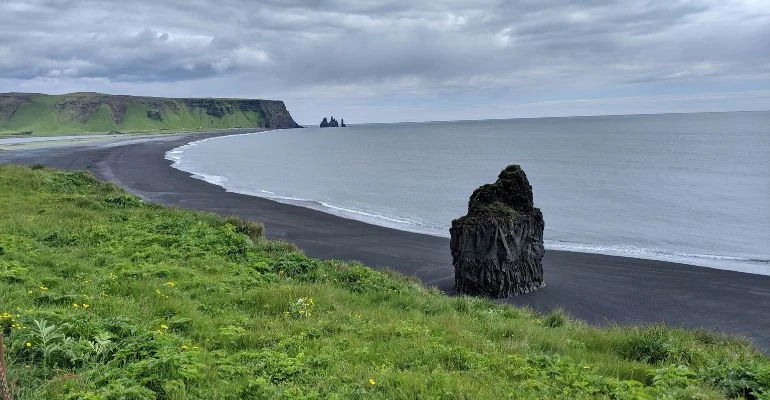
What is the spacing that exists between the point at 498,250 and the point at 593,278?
5.73 metres

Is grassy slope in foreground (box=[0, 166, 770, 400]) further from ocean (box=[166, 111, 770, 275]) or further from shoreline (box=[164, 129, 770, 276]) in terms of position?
ocean (box=[166, 111, 770, 275])

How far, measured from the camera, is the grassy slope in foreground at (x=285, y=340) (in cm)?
656

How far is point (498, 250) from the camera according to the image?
20688mm

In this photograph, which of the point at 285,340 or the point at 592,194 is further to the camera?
the point at 592,194

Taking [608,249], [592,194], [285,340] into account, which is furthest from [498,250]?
[592,194]

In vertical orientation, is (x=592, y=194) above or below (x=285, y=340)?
above

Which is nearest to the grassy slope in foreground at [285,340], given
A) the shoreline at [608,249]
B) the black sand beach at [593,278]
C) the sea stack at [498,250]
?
the sea stack at [498,250]

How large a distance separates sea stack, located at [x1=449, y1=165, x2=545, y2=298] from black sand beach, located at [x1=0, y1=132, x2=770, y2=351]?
73 centimetres

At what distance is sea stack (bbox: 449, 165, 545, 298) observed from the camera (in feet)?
67.4

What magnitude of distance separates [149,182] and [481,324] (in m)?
48.5

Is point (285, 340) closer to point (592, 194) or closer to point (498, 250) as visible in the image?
point (498, 250)

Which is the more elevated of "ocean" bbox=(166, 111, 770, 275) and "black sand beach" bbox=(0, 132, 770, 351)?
"ocean" bbox=(166, 111, 770, 275)

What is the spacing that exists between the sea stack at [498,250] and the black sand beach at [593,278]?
73 centimetres

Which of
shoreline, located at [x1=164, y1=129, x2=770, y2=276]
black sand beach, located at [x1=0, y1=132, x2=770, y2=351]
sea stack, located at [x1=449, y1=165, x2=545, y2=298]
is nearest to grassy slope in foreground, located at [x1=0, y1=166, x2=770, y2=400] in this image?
sea stack, located at [x1=449, y1=165, x2=545, y2=298]
